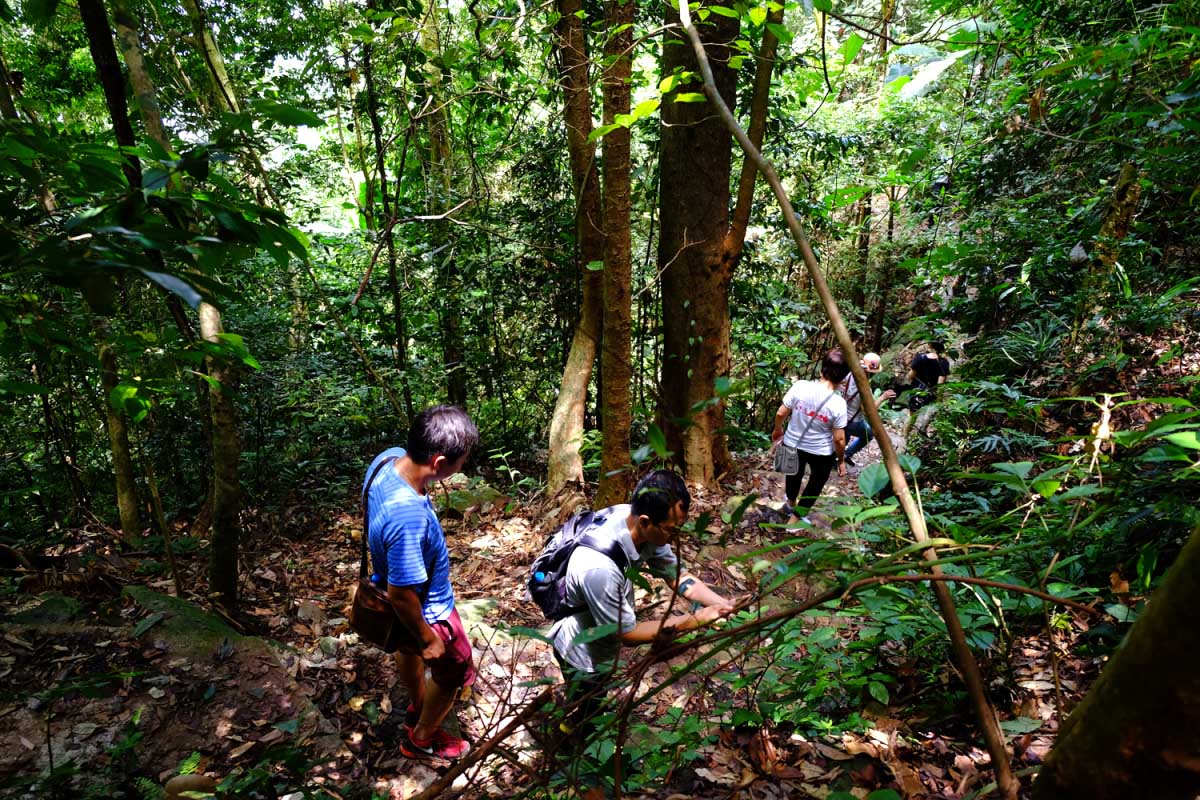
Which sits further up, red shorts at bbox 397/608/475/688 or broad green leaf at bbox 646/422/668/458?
broad green leaf at bbox 646/422/668/458

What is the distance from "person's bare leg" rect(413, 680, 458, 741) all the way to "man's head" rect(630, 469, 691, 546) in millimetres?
1521

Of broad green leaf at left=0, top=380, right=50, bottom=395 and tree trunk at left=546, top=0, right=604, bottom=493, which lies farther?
tree trunk at left=546, top=0, right=604, bottom=493

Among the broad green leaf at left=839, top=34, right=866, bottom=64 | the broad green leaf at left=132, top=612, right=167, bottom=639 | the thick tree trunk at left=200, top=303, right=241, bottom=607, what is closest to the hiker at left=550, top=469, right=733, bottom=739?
the broad green leaf at left=839, top=34, right=866, bottom=64

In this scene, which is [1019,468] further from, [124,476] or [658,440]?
[124,476]

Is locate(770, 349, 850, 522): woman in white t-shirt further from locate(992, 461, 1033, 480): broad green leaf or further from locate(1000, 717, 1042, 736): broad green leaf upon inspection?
locate(992, 461, 1033, 480): broad green leaf

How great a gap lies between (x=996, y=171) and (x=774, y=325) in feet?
11.8

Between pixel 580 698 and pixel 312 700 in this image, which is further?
pixel 312 700

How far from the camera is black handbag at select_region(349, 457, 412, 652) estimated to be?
290cm

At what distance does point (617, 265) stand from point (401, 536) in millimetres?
2836

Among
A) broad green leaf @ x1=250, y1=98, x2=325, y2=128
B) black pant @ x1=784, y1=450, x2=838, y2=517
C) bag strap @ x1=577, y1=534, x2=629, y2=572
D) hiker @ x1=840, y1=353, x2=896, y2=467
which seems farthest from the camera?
hiker @ x1=840, y1=353, x2=896, y2=467

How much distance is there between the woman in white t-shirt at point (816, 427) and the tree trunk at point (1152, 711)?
14.4 feet

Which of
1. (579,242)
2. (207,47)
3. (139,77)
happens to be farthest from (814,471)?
(207,47)

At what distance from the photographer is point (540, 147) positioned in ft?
22.5

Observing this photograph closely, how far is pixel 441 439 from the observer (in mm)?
2697
